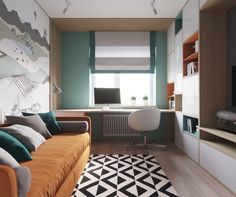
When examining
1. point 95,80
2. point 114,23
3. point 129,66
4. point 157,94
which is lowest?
point 157,94

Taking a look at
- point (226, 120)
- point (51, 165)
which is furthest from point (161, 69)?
point (51, 165)

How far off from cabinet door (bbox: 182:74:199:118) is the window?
1386 millimetres

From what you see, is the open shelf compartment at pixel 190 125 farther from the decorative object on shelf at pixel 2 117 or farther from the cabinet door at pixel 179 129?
the decorative object on shelf at pixel 2 117

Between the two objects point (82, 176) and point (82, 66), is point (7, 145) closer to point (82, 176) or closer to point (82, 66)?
point (82, 176)

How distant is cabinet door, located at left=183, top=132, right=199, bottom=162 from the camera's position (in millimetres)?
3033

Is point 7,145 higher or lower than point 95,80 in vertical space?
lower

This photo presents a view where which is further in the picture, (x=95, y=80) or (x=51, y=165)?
(x=95, y=80)

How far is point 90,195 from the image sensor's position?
1997mm

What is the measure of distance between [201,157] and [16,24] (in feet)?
10.2

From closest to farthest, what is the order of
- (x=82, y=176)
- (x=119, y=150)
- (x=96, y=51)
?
1. (x=82, y=176)
2. (x=119, y=150)
3. (x=96, y=51)

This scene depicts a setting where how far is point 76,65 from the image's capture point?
187 inches

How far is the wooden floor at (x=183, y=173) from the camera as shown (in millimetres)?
2076

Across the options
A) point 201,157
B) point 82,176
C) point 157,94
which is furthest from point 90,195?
point 157,94

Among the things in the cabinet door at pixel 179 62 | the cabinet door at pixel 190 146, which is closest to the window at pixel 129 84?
the cabinet door at pixel 179 62
